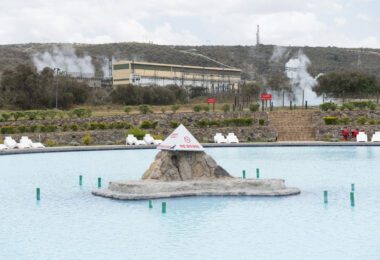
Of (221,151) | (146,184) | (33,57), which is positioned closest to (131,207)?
(146,184)

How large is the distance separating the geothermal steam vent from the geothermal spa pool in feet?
1.33

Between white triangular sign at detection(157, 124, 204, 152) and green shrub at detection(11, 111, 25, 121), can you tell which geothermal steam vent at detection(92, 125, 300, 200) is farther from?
green shrub at detection(11, 111, 25, 121)

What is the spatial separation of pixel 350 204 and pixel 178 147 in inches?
202

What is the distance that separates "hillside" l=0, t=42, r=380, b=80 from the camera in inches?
4801

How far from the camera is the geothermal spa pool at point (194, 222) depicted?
1277 cm

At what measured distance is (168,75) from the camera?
100750 millimetres

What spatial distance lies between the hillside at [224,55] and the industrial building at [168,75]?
597 inches

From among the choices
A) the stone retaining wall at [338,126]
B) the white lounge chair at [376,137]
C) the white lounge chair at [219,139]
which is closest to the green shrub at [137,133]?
the white lounge chair at [219,139]

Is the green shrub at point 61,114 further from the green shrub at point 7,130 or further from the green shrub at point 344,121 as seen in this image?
the green shrub at point 344,121

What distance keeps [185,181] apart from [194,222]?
13.9 ft

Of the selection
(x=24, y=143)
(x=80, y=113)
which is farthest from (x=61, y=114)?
(x=24, y=143)

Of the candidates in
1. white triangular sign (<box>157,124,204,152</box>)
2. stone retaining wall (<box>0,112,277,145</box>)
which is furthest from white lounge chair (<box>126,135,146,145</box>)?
white triangular sign (<box>157,124,204,152</box>)

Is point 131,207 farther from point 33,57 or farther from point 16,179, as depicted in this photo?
point 33,57

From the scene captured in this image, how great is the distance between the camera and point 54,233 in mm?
14508
